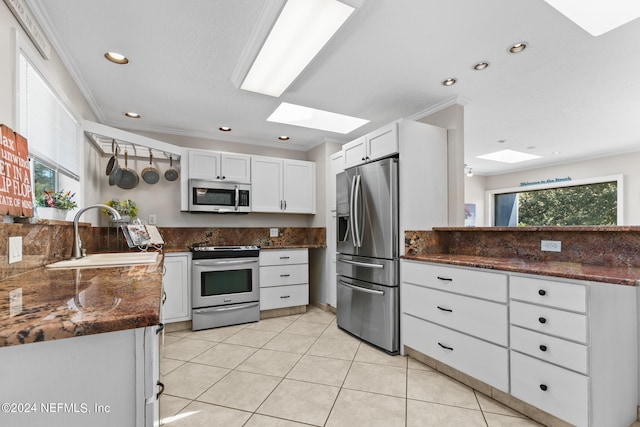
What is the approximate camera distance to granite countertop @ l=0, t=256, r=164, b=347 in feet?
2.06

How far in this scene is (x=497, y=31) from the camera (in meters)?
1.96

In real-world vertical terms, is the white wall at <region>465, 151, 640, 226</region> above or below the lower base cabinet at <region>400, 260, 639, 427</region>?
above

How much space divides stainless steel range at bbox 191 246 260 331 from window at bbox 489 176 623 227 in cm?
616

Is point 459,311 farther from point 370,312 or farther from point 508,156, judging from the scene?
point 508,156

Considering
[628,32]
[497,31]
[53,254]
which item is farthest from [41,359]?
[628,32]

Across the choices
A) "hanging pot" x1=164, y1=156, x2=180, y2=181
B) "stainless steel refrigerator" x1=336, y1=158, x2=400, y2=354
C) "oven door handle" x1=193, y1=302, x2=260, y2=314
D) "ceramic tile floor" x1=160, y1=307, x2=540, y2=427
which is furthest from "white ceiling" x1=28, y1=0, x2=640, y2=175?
"ceramic tile floor" x1=160, y1=307, x2=540, y2=427

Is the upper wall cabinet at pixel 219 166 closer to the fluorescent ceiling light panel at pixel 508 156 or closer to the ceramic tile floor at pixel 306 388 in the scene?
the ceramic tile floor at pixel 306 388

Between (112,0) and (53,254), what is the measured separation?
1498 mm

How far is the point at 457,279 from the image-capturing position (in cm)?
221

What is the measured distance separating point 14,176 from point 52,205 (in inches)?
31.6

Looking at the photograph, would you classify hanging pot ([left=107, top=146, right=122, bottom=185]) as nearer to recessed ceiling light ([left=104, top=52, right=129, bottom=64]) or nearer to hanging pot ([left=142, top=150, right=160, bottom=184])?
hanging pot ([left=142, top=150, right=160, bottom=184])

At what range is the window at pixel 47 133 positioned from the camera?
1.77 m

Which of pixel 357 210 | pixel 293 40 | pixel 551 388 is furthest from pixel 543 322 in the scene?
pixel 293 40

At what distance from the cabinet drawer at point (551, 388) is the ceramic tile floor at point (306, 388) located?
0.58 ft
